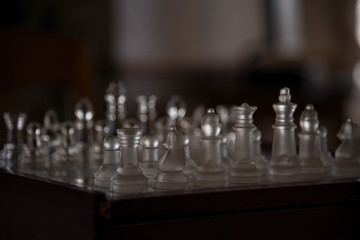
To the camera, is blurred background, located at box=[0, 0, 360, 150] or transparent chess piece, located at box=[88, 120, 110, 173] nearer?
transparent chess piece, located at box=[88, 120, 110, 173]

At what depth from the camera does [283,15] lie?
4.48 meters

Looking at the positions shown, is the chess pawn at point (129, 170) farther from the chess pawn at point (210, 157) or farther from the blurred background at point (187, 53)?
the blurred background at point (187, 53)

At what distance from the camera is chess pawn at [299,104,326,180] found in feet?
3.16

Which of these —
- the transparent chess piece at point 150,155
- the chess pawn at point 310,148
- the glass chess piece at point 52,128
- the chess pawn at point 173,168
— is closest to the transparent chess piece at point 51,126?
the glass chess piece at point 52,128

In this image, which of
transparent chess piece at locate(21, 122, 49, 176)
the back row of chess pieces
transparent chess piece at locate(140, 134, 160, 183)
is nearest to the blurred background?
transparent chess piece at locate(21, 122, 49, 176)

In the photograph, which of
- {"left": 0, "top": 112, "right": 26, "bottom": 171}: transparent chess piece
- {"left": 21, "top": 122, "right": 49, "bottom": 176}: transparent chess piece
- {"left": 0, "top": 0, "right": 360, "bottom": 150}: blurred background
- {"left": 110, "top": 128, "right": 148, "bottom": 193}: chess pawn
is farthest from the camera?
{"left": 0, "top": 0, "right": 360, "bottom": 150}: blurred background

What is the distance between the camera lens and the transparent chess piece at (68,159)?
104 cm

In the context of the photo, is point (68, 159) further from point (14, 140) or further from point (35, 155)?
point (14, 140)

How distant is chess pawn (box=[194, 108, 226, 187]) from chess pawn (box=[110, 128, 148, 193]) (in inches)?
3.6

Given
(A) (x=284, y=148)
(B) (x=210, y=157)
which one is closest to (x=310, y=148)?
(A) (x=284, y=148)

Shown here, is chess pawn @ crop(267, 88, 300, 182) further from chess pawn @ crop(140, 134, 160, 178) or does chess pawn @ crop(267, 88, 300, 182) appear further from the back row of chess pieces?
chess pawn @ crop(140, 134, 160, 178)

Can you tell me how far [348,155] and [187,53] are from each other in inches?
119

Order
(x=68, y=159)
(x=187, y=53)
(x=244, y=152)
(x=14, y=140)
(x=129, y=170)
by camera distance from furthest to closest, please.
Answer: (x=187, y=53) → (x=14, y=140) → (x=68, y=159) → (x=244, y=152) → (x=129, y=170)

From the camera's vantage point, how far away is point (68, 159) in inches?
45.8
